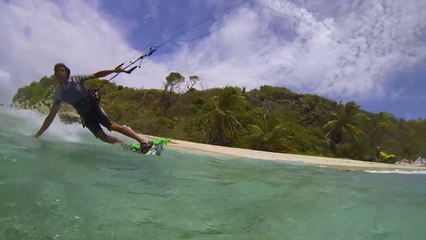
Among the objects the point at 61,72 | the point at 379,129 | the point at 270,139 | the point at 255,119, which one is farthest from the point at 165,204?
the point at 379,129

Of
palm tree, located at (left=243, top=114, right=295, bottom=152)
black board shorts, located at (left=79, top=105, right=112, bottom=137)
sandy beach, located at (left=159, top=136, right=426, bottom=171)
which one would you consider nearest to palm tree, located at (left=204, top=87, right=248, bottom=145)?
palm tree, located at (left=243, top=114, right=295, bottom=152)

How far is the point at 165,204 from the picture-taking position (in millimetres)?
7629

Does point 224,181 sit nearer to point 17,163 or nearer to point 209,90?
point 17,163

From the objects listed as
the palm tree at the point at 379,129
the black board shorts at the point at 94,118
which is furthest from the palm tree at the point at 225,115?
the black board shorts at the point at 94,118

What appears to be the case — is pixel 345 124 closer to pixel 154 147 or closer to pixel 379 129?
pixel 379 129

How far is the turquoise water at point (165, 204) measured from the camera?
5.95m

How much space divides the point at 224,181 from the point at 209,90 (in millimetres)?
41297

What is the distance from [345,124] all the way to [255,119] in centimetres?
Answer: 1092

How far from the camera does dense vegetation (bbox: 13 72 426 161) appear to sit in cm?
3303

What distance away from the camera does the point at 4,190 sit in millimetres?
6707

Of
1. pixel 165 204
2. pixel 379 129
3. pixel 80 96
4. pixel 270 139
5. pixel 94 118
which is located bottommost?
pixel 165 204

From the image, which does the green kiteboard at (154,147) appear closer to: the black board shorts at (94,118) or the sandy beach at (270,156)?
the black board shorts at (94,118)

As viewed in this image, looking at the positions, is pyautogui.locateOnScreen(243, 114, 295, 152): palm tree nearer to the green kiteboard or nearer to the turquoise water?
the green kiteboard

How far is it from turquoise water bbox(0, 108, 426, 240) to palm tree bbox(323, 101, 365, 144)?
1168 inches
